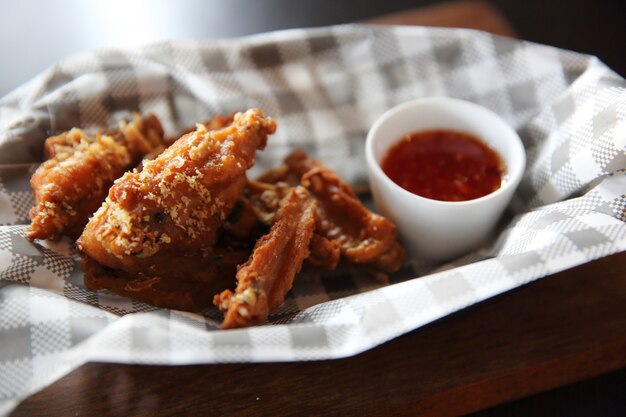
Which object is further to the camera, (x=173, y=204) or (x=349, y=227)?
(x=349, y=227)

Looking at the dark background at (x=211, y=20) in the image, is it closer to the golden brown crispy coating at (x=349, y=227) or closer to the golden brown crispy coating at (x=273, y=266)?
the golden brown crispy coating at (x=349, y=227)

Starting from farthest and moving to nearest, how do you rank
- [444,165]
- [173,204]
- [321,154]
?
[321,154] → [444,165] → [173,204]

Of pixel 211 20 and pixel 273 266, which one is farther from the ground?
pixel 211 20

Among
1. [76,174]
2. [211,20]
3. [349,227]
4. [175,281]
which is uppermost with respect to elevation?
[76,174]

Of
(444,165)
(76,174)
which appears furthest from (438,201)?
(76,174)

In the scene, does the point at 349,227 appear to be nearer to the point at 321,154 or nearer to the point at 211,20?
the point at 321,154

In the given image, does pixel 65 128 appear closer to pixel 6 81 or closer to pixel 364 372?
pixel 6 81

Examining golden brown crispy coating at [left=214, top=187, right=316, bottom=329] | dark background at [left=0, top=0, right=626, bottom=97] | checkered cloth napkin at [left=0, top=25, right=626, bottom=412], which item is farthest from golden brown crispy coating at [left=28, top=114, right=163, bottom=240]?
dark background at [left=0, top=0, right=626, bottom=97]
